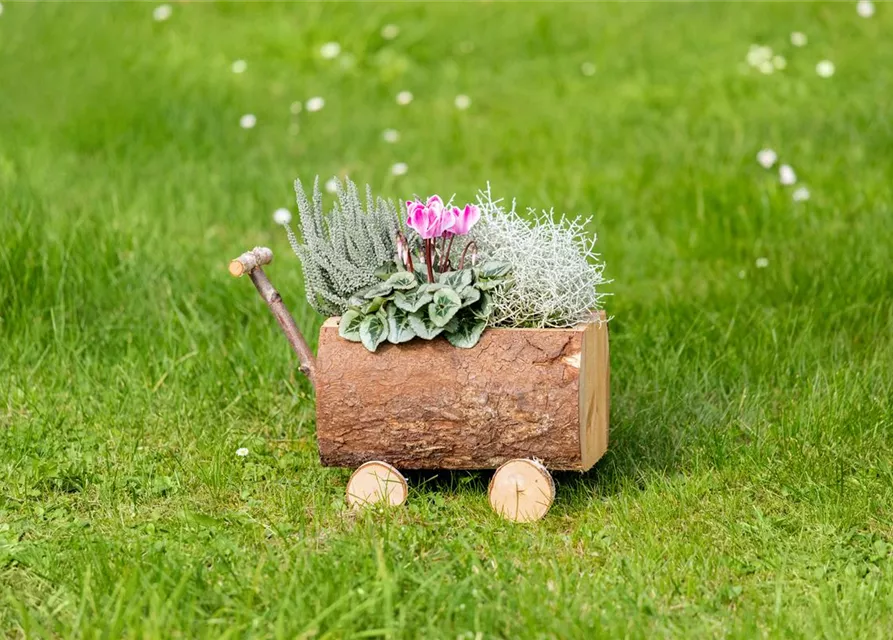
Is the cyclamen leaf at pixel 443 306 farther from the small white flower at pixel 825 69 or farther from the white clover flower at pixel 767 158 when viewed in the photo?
the small white flower at pixel 825 69

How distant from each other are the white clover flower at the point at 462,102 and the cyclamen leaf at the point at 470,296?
413 cm

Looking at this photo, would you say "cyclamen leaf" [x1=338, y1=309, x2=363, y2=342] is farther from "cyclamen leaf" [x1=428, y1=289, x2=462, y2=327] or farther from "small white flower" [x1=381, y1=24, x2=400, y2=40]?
"small white flower" [x1=381, y1=24, x2=400, y2=40]

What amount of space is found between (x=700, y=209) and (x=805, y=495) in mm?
2494

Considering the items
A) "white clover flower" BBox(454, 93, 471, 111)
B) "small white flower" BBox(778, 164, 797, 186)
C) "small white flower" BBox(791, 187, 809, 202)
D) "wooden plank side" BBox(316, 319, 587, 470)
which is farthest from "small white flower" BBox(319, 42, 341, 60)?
"wooden plank side" BBox(316, 319, 587, 470)

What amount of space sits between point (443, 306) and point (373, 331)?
8.1 inches

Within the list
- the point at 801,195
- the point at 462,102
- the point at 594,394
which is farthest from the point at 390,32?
the point at 594,394

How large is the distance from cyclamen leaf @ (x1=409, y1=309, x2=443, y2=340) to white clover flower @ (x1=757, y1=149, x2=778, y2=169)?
329 centimetres

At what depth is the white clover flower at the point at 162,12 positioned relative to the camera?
8.12m

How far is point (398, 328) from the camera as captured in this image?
3289 millimetres

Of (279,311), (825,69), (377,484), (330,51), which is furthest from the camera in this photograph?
(330,51)

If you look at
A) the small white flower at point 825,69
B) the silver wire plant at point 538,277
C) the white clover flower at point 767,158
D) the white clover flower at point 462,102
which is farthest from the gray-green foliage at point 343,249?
the small white flower at point 825,69

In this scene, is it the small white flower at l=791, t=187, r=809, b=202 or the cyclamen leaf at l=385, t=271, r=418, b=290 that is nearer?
the cyclamen leaf at l=385, t=271, r=418, b=290

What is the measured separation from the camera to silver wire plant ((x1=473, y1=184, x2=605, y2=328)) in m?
3.34

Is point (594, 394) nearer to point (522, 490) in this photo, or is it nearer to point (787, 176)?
point (522, 490)
